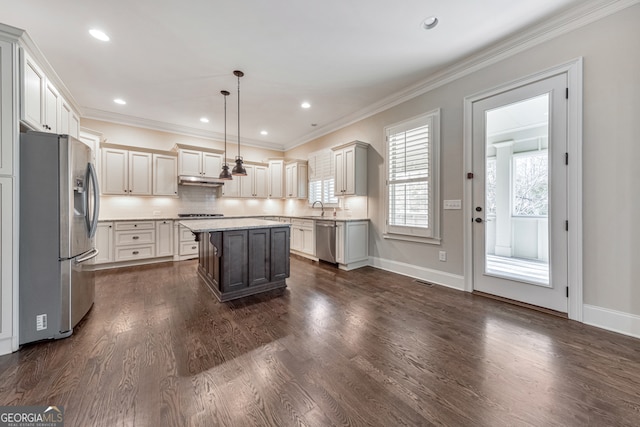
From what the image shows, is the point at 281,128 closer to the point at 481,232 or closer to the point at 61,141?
the point at 61,141

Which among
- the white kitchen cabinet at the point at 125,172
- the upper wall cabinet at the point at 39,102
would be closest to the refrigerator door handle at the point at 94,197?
the upper wall cabinet at the point at 39,102

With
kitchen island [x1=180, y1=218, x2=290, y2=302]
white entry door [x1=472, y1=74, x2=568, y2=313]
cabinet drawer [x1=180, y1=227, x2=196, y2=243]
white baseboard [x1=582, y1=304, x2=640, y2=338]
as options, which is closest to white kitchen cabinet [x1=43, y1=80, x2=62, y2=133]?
kitchen island [x1=180, y1=218, x2=290, y2=302]

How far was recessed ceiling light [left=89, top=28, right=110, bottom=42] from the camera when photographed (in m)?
2.61

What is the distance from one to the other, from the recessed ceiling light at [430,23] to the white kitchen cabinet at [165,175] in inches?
203

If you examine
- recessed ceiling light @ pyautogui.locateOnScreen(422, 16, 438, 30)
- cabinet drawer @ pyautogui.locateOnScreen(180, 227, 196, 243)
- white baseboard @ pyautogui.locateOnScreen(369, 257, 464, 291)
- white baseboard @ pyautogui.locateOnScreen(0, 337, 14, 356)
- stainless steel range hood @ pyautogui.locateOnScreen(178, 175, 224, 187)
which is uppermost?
recessed ceiling light @ pyautogui.locateOnScreen(422, 16, 438, 30)

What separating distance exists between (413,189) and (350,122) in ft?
7.00

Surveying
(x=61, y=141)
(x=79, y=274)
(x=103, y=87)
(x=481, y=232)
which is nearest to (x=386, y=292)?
(x=481, y=232)

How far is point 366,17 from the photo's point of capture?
2445 mm

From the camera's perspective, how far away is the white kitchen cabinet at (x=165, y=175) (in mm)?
5117

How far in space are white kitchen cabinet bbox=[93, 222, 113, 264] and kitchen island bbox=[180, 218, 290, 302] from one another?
2.29 m

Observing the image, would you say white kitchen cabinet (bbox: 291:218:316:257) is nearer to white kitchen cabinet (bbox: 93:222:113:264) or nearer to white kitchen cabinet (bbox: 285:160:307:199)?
white kitchen cabinet (bbox: 285:160:307:199)

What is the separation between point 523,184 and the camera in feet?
9.81

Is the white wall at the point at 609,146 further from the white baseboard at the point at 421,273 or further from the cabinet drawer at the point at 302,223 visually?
the cabinet drawer at the point at 302,223

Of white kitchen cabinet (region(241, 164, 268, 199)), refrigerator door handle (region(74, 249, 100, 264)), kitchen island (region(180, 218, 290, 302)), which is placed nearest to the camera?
refrigerator door handle (region(74, 249, 100, 264))
